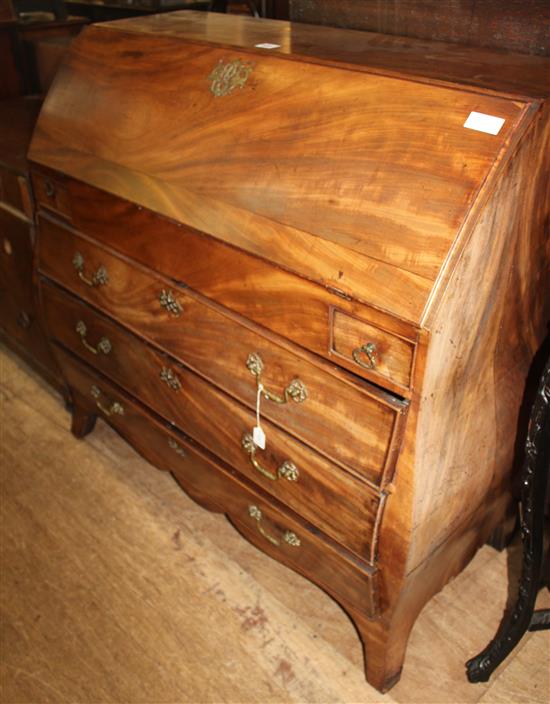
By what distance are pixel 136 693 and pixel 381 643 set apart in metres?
0.61

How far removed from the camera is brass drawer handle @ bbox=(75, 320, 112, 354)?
187cm

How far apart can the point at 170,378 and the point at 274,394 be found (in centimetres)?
39

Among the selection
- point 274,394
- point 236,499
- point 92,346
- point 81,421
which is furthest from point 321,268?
point 81,421

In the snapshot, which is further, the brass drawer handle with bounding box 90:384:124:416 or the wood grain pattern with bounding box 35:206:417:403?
the brass drawer handle with bounding box 90:384:124:416

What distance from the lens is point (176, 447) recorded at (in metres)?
1.82

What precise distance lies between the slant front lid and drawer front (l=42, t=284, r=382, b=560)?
395mm

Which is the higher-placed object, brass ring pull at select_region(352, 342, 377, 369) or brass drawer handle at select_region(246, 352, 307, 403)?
brass ring pull at select_region(352, 342, 377, 369)

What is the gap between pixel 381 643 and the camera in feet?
4.97

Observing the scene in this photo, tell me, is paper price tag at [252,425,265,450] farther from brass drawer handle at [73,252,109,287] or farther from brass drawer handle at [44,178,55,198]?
brass drawer handle at [44,178,55,198]

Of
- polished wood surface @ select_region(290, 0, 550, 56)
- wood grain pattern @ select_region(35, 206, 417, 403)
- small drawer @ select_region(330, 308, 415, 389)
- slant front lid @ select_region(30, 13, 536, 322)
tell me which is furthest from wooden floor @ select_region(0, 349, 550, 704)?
polished wood surface @ select_region(290, 0, 550, 56)

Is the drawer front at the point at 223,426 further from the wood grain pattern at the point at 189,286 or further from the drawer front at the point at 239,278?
the drawer front at the point at 239,278

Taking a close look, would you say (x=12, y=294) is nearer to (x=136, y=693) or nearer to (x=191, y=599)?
(x=191, y=599)

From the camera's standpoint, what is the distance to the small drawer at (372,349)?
1108 mm

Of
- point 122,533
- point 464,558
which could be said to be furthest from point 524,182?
point 122,533
